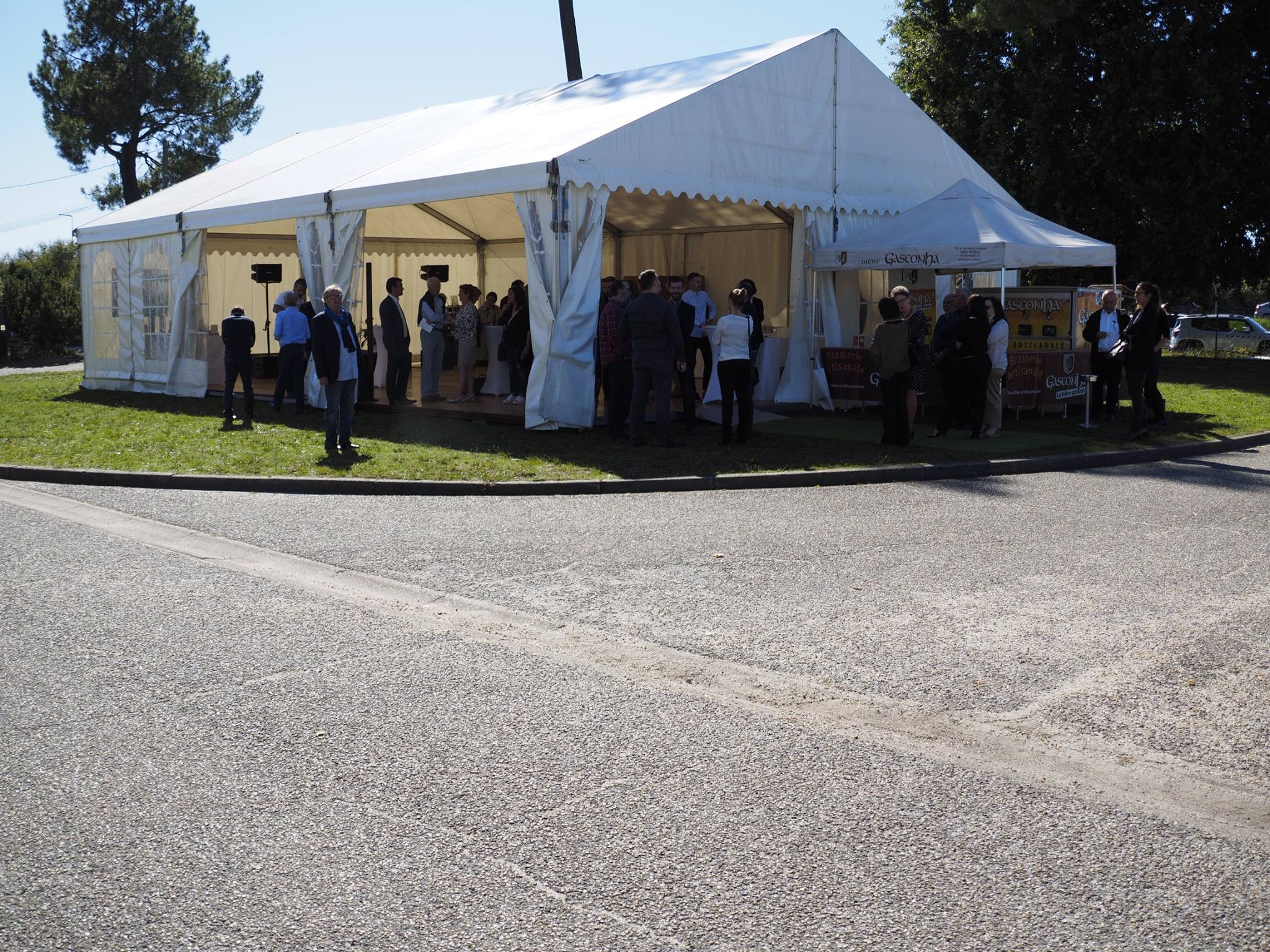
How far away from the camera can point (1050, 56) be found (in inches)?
1257

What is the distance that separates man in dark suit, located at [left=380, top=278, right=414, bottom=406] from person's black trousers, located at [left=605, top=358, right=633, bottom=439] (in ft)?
14.7

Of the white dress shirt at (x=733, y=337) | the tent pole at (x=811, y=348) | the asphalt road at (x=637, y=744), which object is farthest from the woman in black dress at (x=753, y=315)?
the asphalt road at (x=637, y=744)

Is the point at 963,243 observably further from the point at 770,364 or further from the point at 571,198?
the point at 571,198

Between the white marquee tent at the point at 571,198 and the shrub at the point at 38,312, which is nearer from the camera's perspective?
the white marquee tent at the point at 571,198

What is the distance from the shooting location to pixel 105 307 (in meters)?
24.5

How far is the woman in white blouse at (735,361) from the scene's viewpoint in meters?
13.6

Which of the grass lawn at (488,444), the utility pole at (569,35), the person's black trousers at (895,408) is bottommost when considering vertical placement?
the grass lawn at (488,444)

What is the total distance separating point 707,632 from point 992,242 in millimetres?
11022

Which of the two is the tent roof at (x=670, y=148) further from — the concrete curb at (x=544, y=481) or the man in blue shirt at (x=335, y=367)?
the concrete curb at (x=544, y=481)

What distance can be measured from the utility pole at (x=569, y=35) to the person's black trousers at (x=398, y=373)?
12.6 meters

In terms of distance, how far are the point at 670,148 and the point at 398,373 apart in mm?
5298

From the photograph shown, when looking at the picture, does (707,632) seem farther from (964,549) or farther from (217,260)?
(217,260)

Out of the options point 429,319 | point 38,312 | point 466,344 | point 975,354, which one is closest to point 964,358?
point 975,354

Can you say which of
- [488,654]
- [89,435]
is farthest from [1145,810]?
[89,435]
